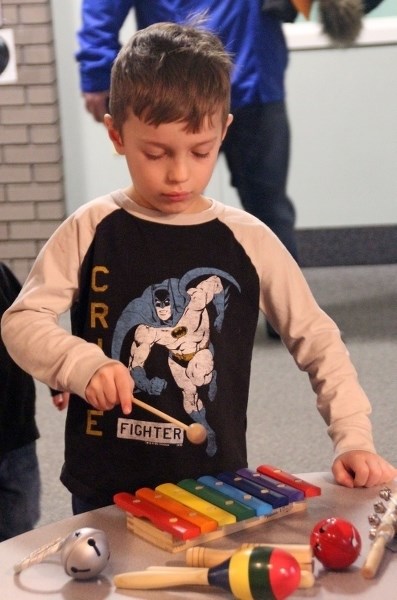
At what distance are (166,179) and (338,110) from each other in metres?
3.18

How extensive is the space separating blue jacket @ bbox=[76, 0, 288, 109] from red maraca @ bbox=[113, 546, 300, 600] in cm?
222

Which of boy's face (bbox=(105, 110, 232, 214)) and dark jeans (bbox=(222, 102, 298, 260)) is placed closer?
boy's face (bbox=(105, 110, 232, 214))

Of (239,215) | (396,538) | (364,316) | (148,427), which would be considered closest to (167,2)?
(364,316)

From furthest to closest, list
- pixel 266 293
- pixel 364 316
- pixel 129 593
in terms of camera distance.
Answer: pixel 364 316
pixel 266 293
pixel 129 593

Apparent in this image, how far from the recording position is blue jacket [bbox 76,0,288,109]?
292 centimetres

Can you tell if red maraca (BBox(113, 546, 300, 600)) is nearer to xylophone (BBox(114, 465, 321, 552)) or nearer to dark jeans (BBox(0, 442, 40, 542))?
xylophone (BBox(114, 465, 321, 552))

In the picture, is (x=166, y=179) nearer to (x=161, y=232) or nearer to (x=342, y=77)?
(x=161, y=232)

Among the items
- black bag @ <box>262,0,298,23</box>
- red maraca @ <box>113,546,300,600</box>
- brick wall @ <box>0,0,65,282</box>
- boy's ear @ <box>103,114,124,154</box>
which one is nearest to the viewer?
red maraca @ <box>113,546,300,600</box>

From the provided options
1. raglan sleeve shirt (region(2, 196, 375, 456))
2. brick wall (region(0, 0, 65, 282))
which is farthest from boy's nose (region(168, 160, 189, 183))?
brick wall (region(0, 0, 65, 282))

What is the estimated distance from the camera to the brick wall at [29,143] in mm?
4078

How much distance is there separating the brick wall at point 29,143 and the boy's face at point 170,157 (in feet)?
10.1

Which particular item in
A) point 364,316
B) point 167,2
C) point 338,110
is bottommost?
point 364,316

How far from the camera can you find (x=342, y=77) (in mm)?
4156

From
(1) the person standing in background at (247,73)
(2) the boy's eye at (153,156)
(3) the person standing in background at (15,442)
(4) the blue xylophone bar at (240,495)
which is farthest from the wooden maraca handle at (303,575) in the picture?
(1) the person standing in background at (247,73)
